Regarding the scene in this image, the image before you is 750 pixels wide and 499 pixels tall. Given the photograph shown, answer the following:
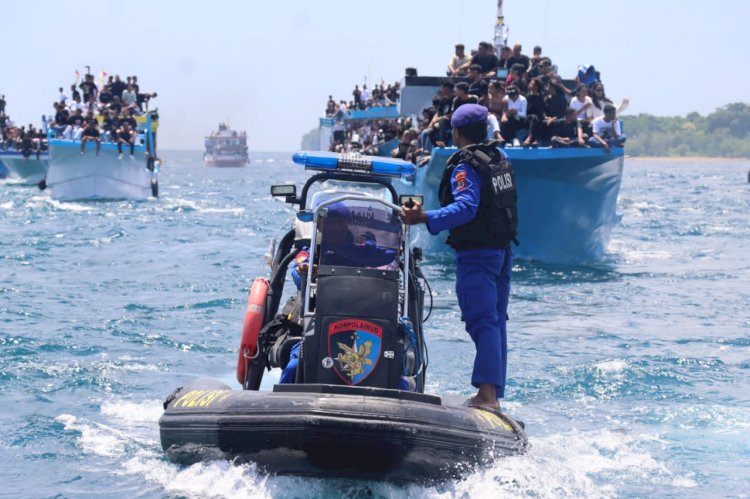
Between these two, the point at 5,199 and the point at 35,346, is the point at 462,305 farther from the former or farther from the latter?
the point at 5,199

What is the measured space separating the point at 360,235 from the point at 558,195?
41.9 ft

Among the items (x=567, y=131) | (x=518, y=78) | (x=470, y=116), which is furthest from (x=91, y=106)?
(x=470, y=116)

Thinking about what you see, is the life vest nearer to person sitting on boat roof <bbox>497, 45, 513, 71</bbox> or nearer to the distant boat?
person sitting on boat roof <bbox>497, 45, 513, 71</bbox>

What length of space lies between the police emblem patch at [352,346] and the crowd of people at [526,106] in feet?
34.8

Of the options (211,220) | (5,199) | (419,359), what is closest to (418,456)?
(419,359)

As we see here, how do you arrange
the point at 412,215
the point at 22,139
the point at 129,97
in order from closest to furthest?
the point at 412,215
the point at 129,97
the point at 22,139

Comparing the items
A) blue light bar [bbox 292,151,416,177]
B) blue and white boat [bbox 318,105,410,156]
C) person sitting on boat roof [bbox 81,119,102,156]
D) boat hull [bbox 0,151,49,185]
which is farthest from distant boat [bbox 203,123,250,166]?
blue light bar [bbox 292,151,416,177]

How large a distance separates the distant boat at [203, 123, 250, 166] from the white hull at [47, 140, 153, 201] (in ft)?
304

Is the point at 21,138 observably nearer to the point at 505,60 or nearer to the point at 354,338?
the point at 505,60

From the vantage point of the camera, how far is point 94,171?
34969 millimetres

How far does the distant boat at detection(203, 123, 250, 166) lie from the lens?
128m

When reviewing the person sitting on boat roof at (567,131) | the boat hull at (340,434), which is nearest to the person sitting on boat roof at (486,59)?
the person sitting on boat roof at (567,131)

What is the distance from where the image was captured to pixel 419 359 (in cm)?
698

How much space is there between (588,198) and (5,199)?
80.0 ft
